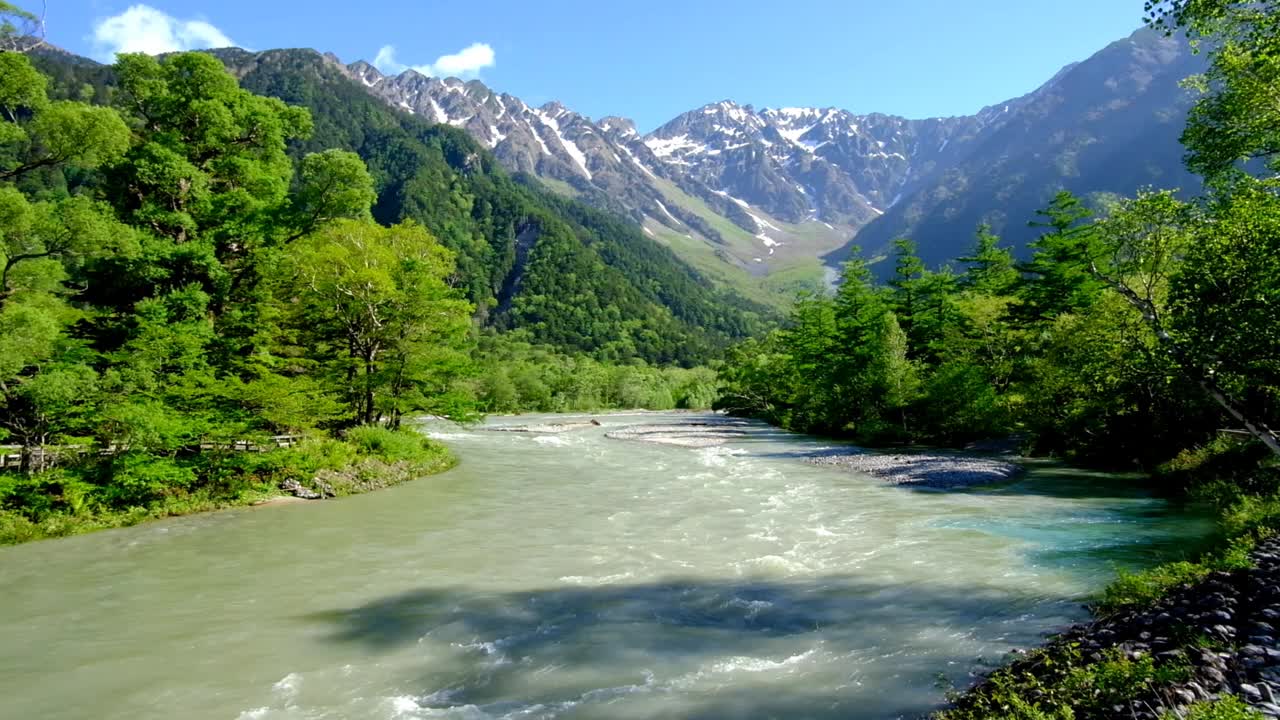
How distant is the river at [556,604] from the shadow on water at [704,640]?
0.05 m

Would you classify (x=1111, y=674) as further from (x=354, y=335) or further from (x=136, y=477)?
(x=354, y=335)

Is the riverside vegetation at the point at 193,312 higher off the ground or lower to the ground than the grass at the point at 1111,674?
higher

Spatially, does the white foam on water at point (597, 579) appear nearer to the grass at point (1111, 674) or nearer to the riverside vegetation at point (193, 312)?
the grass at point (1111, 674)

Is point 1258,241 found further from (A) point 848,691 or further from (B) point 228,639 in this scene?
(B) point 228,639

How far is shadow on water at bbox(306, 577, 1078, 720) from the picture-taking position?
330 inches

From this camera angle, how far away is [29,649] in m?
10.4

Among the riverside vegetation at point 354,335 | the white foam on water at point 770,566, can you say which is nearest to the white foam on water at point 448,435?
the riverside vegetation at point 354,335

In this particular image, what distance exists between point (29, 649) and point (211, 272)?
60.9ft

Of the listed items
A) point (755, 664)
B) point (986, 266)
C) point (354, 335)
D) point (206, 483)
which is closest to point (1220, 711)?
point (755, 664)

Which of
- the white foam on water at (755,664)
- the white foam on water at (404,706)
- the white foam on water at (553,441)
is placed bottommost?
the white foam on water at (553,441)

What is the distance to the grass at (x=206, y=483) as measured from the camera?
17844 mm

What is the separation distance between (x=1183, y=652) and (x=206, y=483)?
83.5ft

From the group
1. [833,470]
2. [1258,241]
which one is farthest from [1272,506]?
[833,470]

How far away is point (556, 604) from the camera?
1222 cm
